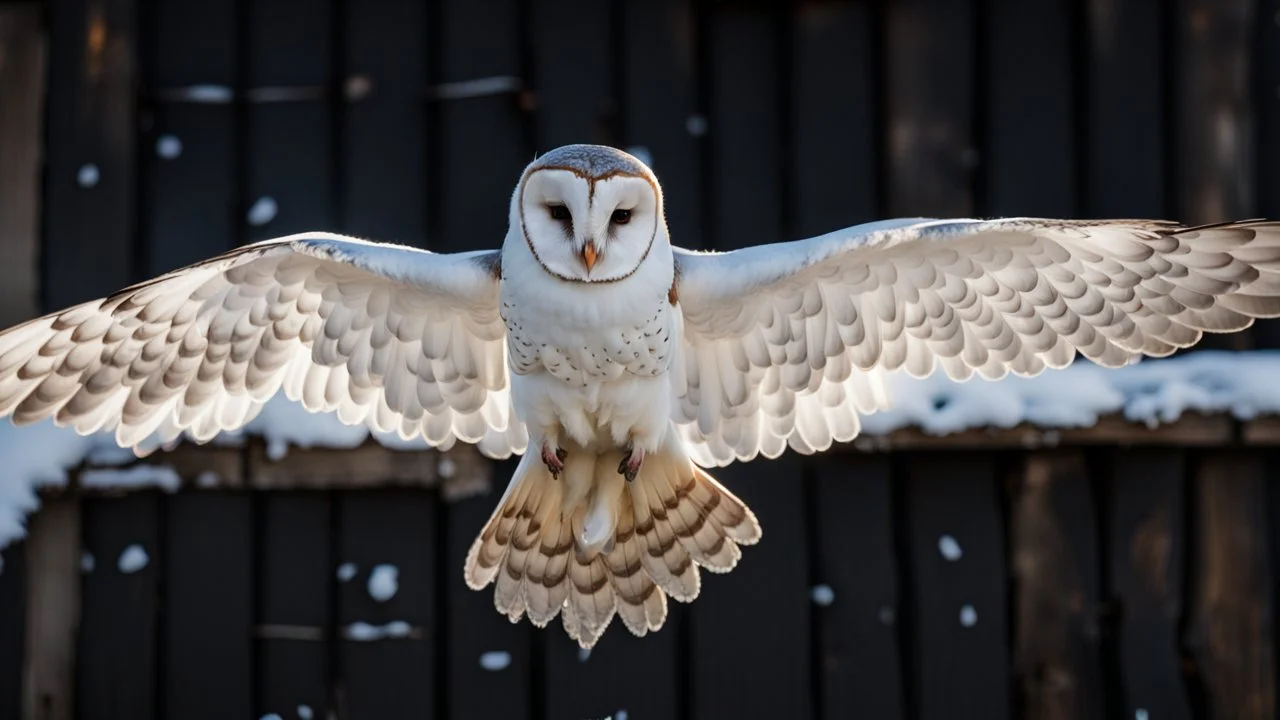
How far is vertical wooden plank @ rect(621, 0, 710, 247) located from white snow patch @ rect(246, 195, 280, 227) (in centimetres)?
108

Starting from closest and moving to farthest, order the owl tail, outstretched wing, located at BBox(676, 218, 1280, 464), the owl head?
the owl head < outstretched wing, located at BBox(676, 218, 1280, 464) < the owl tail

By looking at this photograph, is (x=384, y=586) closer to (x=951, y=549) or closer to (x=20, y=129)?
(x=951, y=549)

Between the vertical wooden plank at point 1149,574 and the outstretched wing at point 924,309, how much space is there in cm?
74

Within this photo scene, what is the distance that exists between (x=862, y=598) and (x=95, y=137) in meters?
2.67

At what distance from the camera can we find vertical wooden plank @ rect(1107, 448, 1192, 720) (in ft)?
14.2

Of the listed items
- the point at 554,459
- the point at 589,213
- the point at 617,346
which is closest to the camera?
the point at 589,213

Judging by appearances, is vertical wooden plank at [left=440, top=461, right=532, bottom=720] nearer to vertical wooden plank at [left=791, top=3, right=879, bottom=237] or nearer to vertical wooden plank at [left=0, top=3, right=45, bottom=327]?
vertical wooden plank at [left=791, top=3, right=879, bottom=237]

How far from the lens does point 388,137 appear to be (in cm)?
454

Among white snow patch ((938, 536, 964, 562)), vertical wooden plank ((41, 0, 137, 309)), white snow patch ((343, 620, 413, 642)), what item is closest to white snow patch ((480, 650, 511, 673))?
white snow patch ((343, 620, 413, 642))

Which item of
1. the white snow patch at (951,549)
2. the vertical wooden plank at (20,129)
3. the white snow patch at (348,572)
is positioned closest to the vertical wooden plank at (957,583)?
the white snow patch at (951,549)

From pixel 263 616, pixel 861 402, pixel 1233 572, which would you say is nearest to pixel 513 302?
pixel 861 402

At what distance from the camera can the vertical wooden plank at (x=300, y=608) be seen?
445cm

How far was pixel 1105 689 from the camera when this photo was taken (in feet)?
14.3

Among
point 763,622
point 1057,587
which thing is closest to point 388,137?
point 763,622
